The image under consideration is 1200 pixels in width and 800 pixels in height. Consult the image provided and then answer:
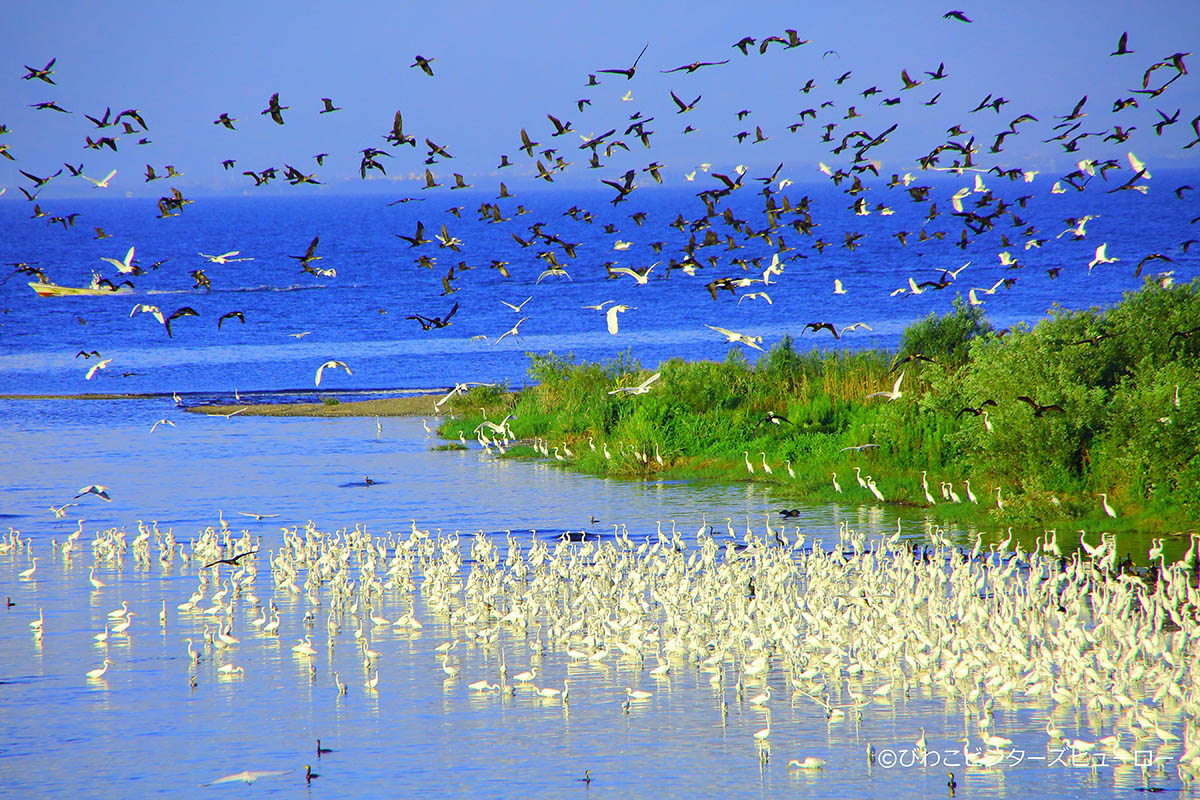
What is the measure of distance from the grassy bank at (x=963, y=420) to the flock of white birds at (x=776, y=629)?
86.6 inches

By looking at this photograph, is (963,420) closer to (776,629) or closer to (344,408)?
(776,629)

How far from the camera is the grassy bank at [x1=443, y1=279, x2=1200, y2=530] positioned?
57.2 ft

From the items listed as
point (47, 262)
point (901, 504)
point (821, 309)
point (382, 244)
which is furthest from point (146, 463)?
point (382, 244)

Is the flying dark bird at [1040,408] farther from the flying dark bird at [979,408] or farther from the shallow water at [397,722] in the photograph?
the shallow water at [397,722]

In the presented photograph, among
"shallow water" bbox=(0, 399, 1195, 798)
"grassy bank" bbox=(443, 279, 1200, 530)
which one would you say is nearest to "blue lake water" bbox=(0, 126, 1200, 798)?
"shallow water" bbox=(0, 399, 1195, 798)

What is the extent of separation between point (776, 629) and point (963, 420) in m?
9.62

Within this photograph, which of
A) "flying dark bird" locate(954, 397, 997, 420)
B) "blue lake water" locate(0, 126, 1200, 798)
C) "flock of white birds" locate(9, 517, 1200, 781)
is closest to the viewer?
"blue lake water" locate(0, 126, 1200, 798)

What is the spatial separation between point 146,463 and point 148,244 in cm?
13697

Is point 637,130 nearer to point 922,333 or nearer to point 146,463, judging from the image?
point 922,333

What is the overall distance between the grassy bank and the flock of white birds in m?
2.20

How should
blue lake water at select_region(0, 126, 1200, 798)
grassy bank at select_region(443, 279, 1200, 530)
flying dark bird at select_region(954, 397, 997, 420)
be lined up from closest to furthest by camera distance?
blue lake water at select_region(0, 126, 1200, 798), grassy bank at select_region(443, 279, 1200, 530), flying dark bird at select_region(954, 397, 997, 420)

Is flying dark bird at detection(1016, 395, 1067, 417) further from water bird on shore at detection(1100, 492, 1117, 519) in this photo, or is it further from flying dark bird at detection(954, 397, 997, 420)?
water bird on shore at detection(1100, 492, 1117, 519)

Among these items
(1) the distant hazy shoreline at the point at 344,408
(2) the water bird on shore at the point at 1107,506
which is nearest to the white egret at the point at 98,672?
(2) the water bird on shore at the point at 1107,506

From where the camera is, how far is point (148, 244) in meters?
156
